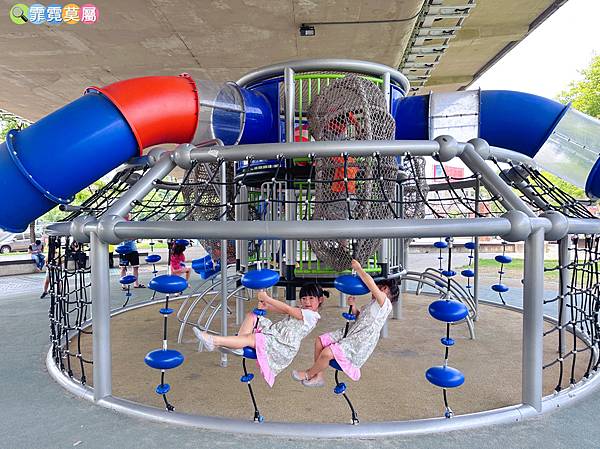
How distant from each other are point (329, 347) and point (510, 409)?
5.08 ft

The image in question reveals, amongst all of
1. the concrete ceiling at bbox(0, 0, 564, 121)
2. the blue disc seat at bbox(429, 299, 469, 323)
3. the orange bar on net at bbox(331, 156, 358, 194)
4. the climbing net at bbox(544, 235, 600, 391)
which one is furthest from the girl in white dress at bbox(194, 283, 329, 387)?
the concrete ceiling at bbox(0, 0, 564, 121)

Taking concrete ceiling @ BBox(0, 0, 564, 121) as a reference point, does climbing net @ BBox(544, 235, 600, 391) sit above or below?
below

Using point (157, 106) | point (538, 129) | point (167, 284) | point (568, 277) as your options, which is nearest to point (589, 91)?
point (538, 129)

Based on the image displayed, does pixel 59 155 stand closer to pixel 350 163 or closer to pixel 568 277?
pixel 350 163

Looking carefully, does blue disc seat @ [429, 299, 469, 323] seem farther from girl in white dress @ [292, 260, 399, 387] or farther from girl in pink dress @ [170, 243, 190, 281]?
girl in pink dress @ [170, 243, 190, 281]

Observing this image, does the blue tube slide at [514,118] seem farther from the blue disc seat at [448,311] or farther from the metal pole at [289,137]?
the blue disc seat at [448,311]

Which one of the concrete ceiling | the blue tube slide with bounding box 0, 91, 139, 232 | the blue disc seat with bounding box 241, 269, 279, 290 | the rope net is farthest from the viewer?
the concrete ceiling

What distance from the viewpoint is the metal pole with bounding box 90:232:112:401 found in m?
4.06

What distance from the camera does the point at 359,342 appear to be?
12.5 ft

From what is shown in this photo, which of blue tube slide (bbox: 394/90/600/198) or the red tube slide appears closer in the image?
the red tube slide

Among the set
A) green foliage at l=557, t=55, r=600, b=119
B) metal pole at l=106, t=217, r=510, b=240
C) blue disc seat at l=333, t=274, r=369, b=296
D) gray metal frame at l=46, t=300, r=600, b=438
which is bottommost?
gray metal frame at l=46, t=300, r=600, b=438

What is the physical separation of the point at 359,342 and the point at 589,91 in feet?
74.4

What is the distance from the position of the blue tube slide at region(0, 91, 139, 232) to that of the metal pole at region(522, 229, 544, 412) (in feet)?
13.1

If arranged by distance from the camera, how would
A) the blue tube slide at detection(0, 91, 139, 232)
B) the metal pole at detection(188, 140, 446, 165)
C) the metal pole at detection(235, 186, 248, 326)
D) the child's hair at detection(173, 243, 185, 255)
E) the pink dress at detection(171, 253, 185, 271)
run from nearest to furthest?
the metal pole at detection(188, 140, 446, 165), the blue tube slide at detection(0, 91, 139, 232), the metal pole at detection(235, 186, 248, 326), the child's hair at detection(173, 243, 185, 255), the pink dress at detection(171, 253, 185, 271)
